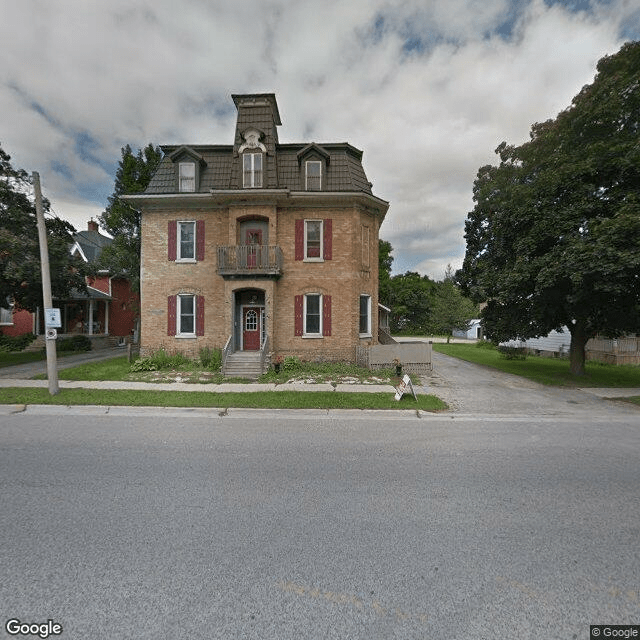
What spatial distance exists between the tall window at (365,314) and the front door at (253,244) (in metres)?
5.53

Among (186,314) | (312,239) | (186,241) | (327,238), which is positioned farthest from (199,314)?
(327,238)

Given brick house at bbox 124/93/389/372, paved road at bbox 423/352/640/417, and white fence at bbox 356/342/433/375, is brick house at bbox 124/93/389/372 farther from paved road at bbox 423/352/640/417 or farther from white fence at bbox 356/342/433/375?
paved road at bbox 423/352/640/417

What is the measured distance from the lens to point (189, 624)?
224 cm

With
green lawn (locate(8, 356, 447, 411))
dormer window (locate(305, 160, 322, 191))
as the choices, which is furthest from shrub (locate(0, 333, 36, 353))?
dormer window (locate(305, 160, 322, 191))

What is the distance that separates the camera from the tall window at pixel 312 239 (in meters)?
15.0

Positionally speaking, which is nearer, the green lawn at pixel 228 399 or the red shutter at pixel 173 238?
the green lawn at pixel 228 399

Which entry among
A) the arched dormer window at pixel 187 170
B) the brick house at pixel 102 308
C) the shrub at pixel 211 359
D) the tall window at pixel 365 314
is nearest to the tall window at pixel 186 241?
the arched dormer window at pixel 187 170

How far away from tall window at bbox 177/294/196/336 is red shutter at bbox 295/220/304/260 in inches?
217

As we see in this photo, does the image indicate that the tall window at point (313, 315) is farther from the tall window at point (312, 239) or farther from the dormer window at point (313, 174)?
the dormer window at point (313, 174)

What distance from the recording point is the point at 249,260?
47.6 ft

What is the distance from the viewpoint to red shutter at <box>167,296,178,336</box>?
50.2 ft

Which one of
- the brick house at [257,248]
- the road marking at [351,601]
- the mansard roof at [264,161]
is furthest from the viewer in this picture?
the mansard roof at [264,161]

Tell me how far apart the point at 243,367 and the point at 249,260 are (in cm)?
496

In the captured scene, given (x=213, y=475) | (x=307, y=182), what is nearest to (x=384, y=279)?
(x=307, y=182)
